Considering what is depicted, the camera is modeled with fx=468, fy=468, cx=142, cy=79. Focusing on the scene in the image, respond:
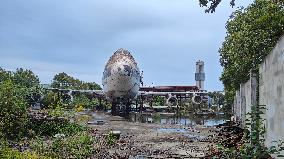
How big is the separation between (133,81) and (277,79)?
2684 cm

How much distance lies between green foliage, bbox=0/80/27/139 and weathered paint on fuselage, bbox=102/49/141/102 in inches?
685

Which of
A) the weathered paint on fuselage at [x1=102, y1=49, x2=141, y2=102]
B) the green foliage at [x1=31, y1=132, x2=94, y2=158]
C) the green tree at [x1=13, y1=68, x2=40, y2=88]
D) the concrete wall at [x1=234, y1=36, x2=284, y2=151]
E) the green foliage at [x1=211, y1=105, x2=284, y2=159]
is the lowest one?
the green foliage at [x1=31, y1=132, x2=94, y2=158]

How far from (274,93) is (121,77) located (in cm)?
2521

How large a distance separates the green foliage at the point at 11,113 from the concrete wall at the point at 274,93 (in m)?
8.39

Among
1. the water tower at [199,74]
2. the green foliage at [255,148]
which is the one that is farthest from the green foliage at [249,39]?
the water tower at [199,74]

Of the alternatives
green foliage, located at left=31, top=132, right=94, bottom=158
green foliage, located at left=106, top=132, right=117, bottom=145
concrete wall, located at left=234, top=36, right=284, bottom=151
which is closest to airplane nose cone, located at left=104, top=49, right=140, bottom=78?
green foliage, located at left=106, top=132, right=117, bottom=145

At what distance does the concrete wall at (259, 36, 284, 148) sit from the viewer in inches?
303

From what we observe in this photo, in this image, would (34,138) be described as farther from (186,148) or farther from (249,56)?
(249,56)

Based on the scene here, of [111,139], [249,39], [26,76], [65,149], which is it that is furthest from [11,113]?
[26,76]

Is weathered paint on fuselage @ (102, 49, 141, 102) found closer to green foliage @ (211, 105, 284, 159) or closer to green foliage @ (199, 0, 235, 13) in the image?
green foliage @ (211, 105, 284, 159)

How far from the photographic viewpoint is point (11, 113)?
15.4m

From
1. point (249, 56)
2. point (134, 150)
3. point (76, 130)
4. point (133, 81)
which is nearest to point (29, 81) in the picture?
point (133, 81)

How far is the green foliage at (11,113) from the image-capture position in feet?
48.9

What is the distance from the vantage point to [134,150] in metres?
12.9
